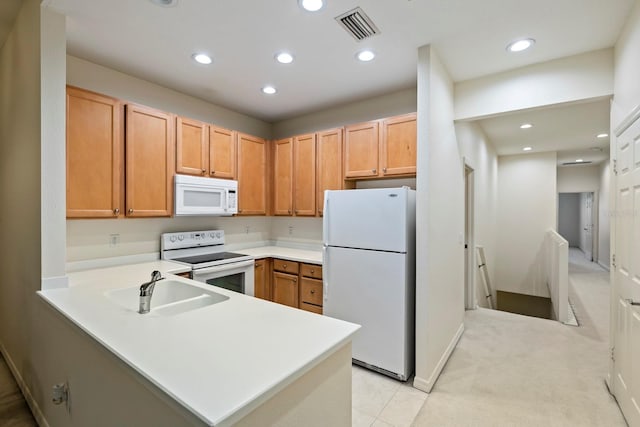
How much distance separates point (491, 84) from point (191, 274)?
10.8ft

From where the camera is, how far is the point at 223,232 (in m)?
3.79

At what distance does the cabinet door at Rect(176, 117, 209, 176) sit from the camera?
3074 mm

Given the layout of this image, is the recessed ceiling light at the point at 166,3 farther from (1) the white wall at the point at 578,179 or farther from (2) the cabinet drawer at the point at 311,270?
(1) the white wall at the point at 578,179

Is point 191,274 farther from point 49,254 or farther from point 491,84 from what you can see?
point 491,84

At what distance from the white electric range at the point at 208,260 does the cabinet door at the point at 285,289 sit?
0.33m

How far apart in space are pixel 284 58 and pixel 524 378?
3461 mm

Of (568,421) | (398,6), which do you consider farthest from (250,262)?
(568,421)

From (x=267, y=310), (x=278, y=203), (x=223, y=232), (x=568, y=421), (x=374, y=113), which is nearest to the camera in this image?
(x=267, y=310)

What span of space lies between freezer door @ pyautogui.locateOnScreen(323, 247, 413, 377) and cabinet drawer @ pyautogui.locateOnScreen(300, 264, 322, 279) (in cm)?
33

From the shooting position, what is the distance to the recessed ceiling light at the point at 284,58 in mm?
2515

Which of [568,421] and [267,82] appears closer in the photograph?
[568,421]

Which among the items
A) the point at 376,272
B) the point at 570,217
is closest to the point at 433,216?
the point at 376,272

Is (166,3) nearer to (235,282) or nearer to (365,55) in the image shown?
(365,55)

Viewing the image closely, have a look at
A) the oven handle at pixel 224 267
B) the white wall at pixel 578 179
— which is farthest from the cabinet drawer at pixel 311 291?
the white wall at pixel 578 179
